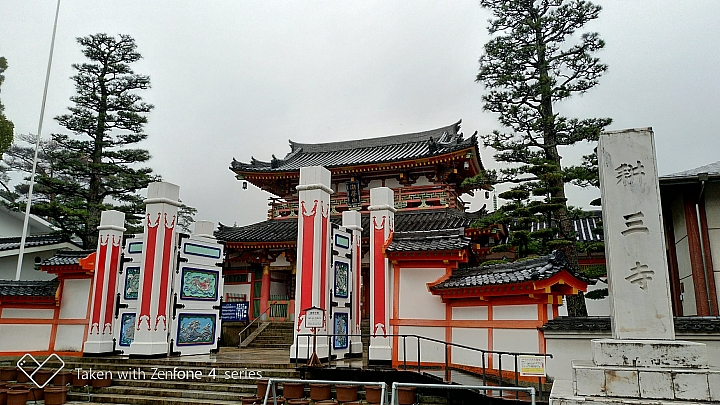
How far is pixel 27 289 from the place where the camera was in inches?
491

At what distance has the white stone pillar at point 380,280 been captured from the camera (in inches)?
407

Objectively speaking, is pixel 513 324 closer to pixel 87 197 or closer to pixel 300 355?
pixel 300 355

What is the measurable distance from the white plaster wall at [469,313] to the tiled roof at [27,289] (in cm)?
1025

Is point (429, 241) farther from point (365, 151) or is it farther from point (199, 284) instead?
point (365, 151)

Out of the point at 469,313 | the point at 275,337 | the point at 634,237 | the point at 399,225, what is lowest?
the point at 275,337

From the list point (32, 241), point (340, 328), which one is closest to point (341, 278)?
point (340, 328)

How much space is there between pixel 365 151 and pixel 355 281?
414 inches

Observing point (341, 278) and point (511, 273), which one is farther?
point (341, 278)

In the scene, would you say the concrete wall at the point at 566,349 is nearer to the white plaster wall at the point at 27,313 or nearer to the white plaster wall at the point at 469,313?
the white plaster wall at the point at 469,313

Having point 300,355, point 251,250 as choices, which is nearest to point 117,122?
point 251,250

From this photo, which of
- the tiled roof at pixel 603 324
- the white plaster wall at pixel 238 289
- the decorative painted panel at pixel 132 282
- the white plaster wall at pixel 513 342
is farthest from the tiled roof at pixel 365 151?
the tiled roof at pixel 603 324

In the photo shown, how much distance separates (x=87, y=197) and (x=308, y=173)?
12.2 metres

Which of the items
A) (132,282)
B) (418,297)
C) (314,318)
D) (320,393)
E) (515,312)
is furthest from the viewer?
(132,282)

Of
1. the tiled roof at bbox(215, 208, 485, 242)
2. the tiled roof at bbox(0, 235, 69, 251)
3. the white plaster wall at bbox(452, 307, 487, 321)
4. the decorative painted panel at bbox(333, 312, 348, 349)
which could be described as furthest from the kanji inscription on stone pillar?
the tiled roof at bbox(0, 235, 69, 251)
